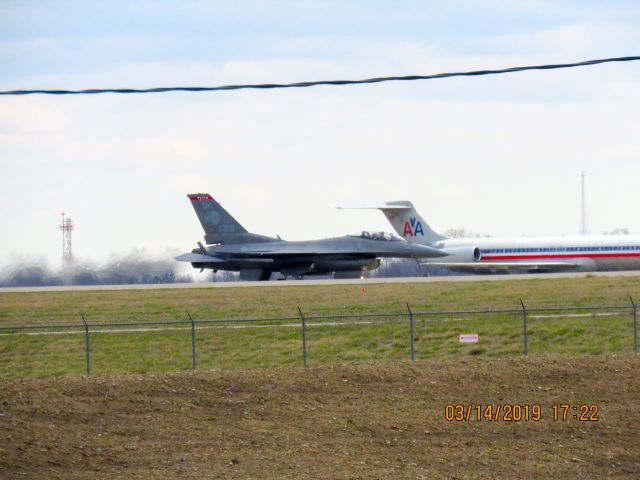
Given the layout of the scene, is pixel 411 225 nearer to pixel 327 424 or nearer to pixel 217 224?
pixel 217 224

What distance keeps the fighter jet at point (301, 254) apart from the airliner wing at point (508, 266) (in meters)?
5.08

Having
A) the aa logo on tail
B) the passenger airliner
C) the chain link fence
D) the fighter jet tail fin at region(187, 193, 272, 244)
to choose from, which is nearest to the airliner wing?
the passenger airliner

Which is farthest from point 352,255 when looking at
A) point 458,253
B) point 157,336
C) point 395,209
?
point 157,336

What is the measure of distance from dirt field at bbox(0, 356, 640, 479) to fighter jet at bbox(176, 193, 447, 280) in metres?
34.9

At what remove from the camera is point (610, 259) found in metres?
61.0

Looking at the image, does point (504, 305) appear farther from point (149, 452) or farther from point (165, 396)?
point (149, 452)

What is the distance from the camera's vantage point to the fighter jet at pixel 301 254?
58.9 m

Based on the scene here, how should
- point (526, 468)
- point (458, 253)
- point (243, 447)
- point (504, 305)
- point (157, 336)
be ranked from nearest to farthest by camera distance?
point (526, 468) → point (243, 447) → point (157, 336) → point (504, 305) → point (458, 253)

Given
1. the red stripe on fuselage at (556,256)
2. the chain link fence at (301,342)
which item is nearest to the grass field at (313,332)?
the chain link fence at (301,342)

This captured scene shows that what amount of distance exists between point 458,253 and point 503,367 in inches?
1666

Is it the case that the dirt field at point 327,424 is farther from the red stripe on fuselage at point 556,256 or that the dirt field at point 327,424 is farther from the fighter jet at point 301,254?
the red stripe on fuselage at point 556,256

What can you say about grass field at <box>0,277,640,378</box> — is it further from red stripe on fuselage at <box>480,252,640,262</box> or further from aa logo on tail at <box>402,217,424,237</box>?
aa logo on tail at <box>402,217,424,237</box>

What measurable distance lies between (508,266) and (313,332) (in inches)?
1282

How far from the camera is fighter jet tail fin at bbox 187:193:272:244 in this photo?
62897mm
